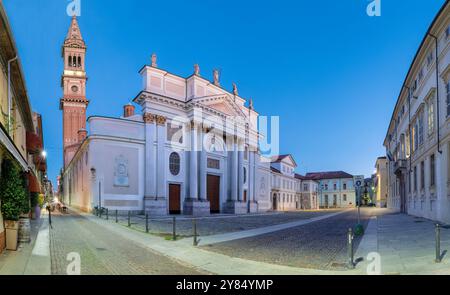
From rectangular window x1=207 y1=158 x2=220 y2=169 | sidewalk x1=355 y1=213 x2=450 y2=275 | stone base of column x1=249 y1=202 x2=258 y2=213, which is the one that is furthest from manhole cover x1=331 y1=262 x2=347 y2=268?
stone base of column x1=249 y1=202 x2=258 y2=213

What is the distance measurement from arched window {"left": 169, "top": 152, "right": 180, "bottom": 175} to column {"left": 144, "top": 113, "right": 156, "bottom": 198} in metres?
2.66

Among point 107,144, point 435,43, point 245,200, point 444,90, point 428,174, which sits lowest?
point 245,200

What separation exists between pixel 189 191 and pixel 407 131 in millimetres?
22836

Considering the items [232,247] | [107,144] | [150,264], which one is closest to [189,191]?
[107,144]

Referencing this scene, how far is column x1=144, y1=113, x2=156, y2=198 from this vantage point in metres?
33.2

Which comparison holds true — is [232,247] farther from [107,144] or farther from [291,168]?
[291,168]

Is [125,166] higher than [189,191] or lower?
higher

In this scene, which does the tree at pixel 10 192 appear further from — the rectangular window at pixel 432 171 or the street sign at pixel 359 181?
the rectangular window at pixel 432 171

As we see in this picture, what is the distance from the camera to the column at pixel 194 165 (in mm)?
36938

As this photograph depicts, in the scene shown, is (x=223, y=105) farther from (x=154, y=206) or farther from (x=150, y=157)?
(x=154, y=206)

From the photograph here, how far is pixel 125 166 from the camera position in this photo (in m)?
32.0

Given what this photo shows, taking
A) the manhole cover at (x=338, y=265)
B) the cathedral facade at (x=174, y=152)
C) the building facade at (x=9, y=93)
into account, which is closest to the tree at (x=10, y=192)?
the building facade at (x=9, y=93)

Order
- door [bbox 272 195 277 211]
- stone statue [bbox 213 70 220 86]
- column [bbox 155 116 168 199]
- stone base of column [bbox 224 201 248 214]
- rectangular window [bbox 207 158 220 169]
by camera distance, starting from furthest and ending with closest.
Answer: door [bbox 272 195 277 211]
stone statue [bbox 213 70 220 86]
stone base of column [bbox 224 201 248 214]
rectangular window [bbox 207 158 220 169]
column [bbox 155 116 168 199]

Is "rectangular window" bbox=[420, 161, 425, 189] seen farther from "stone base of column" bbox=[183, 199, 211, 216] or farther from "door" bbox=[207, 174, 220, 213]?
"door" bbox=[207, 174, 220, 213]
